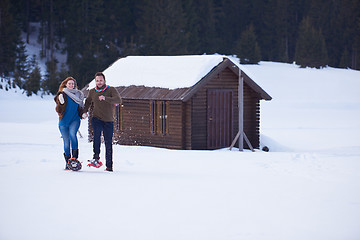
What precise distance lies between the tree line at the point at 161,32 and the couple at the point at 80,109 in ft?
92.0

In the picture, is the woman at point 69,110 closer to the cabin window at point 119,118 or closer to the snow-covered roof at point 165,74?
the snow-covered roof at point 165,74

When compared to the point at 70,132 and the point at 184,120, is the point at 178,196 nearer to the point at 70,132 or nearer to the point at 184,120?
the point at 70,132

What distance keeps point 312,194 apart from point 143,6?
182 feet

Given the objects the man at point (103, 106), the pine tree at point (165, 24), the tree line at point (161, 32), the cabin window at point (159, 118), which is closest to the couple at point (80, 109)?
the man at point (103, 106)

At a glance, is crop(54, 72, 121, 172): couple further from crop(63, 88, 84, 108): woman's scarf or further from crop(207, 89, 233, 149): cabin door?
crop(207, 89, 233, 149): cabin door

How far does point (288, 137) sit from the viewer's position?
82.6 feet

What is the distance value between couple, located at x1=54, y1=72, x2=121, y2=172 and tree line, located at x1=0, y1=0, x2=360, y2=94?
28055mm

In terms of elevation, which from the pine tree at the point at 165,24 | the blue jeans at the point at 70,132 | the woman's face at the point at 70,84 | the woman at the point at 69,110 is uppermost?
the pine tree at the point at 165,24

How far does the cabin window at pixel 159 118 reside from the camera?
18359mm

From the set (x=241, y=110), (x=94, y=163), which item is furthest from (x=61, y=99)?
(x=241, y=110)

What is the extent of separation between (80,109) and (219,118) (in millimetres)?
8115

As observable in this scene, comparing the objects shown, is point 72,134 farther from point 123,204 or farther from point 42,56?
point 42,56

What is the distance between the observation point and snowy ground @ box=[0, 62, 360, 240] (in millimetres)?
7059

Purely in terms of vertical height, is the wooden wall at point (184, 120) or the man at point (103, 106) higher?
the man at point (103, 106)
